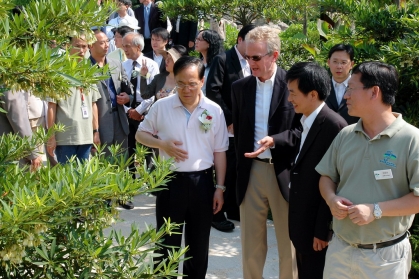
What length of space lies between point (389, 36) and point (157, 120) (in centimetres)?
198

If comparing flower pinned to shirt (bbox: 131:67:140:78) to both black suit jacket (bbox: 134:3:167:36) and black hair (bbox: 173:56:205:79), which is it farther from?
black suit jacket (bbox: 134:3:167:36)

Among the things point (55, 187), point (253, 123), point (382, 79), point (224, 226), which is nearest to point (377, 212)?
point (382, 79)

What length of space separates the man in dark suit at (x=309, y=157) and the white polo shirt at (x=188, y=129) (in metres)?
0.73

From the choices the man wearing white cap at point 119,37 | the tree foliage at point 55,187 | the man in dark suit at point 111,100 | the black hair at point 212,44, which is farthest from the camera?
the man wearing white cap at point 119,37

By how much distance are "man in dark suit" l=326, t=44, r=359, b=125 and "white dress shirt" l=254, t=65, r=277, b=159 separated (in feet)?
3.02

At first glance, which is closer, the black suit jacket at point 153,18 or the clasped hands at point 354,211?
the clasped hands at point 354,211

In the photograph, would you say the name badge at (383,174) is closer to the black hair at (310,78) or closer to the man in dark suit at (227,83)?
the black hair at (310,78)

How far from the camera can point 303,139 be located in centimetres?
399

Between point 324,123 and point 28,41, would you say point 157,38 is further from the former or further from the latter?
point 28,41

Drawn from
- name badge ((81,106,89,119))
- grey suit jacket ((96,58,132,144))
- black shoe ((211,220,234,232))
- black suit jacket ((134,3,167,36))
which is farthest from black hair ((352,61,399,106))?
black suit jacket ((134,3,167,36))

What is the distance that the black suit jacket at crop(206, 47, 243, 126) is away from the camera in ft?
20.8

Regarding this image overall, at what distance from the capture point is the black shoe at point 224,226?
6.40 meters

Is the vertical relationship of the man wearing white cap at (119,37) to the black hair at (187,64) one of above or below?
above

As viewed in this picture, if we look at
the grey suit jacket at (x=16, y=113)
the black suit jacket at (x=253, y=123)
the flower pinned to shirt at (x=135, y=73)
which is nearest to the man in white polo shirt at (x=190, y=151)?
the black suit jacket at (x=253, y=123)
